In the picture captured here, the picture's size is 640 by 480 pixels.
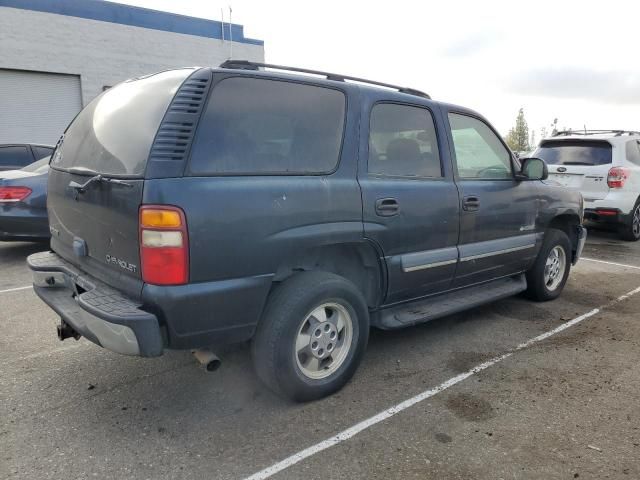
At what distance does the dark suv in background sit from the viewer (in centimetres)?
255

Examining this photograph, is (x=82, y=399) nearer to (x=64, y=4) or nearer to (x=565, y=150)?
(x=565, y=150)

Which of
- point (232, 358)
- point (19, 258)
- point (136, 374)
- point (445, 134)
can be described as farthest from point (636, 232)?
point (19, 258)

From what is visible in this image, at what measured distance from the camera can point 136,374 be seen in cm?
346

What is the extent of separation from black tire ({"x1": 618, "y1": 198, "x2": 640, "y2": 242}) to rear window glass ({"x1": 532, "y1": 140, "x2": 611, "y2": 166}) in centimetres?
104

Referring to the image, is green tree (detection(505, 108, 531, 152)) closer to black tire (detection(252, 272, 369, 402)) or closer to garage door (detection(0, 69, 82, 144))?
garage door (detection(0, 69, 82, 144))

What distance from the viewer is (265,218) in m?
2.75

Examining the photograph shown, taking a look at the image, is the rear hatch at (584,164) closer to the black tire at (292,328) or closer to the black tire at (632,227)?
the black tire at (632,227)

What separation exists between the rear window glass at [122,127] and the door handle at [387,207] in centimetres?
141

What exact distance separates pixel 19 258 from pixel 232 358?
15.5 feet

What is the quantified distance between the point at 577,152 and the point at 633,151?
3.27 ft

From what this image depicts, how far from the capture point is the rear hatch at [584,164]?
27.1ft

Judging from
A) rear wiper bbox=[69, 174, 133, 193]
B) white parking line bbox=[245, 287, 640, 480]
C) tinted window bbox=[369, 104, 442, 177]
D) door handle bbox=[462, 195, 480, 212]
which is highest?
tinted window bbox=[369, 104, 442, 177]

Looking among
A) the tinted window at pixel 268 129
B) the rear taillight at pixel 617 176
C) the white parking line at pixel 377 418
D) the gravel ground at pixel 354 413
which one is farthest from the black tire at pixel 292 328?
the rear taillight at pixel 617 176

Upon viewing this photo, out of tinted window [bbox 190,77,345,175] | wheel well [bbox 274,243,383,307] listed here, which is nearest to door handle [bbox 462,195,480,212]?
wheel well [bbox 274,243,383,307]
